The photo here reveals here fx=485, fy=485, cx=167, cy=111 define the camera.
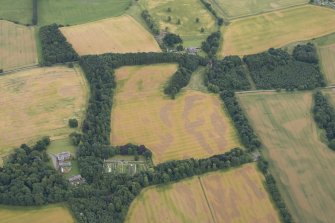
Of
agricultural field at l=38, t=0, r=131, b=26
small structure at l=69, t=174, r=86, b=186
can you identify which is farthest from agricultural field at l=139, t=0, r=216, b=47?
small structure at l=69, t=174, r=86, b=186

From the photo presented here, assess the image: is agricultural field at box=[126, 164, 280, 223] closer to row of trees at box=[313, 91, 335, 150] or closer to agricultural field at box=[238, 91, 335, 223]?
agricultural field at box=[238, 91, 335, 223]

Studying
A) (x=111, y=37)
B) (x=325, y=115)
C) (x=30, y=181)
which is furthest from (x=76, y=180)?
(x=325, y=115)

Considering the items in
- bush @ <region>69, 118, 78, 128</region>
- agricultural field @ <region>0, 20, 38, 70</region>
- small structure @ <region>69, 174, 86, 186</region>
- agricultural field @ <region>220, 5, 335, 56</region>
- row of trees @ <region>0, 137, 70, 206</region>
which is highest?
agricultural field @ <region>220, 5, 335, 56</region>

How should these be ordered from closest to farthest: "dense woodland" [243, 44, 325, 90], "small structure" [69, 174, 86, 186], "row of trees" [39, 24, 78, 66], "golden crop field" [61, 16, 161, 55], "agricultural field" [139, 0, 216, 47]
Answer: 1. "small structure" [69, 174, 86, 186]
2. "dense woodland" [243, 44, 325, 90]
3. "row of trees" [39, 24, 78, 66]
4. "golden crop field" [61, 16, 161, 55]
5. "agricultural field" [139, 0, 216, 47]

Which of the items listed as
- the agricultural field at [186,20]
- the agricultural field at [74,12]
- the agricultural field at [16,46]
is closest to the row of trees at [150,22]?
the agricultural field at [186,20]

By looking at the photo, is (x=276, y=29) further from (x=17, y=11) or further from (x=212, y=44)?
(x=17, y=11)

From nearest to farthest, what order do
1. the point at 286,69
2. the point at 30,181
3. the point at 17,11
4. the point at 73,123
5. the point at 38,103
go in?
the point at 30,181 < the point at 73,123 < the point at 38,103 < the point at 286,69 < the point at 17,11
